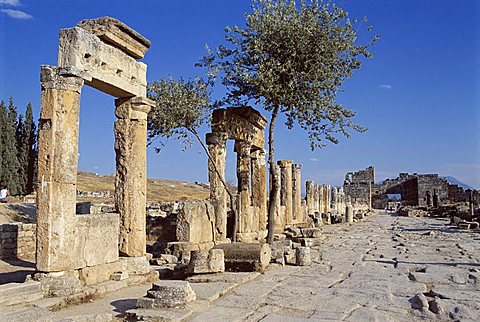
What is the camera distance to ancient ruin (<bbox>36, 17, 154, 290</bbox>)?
292 inches

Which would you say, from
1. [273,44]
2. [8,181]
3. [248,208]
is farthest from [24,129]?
[273,44]

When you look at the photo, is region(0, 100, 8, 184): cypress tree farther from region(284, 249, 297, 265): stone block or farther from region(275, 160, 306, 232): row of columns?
region(284, 249, 297, 265): stone block

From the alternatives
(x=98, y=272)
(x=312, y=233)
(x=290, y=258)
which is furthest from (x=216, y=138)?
(x=98, y=272)

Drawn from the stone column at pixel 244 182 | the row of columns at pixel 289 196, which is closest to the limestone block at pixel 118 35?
the stone column at pixel 244 182

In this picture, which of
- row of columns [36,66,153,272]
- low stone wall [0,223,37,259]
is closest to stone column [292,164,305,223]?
low stone wall [0,223,37,259]

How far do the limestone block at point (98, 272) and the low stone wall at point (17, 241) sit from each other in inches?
209

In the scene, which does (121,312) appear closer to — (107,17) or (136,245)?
(136,245)

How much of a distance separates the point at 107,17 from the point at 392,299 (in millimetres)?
6599

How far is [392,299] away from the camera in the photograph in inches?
267

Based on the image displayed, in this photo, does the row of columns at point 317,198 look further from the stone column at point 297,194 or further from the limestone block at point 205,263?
the limestone block at point 205,263

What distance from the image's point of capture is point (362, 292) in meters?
7.27

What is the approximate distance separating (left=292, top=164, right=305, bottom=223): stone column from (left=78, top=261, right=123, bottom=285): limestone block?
680 inches

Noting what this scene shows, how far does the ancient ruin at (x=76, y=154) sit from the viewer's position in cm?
741

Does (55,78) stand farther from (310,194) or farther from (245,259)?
(310,194)
